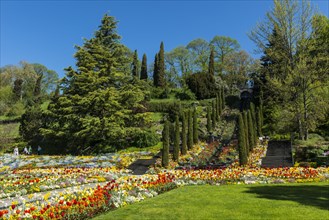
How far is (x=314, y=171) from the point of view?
12.5m

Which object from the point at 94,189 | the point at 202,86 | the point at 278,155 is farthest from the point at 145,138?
the point at 202,86

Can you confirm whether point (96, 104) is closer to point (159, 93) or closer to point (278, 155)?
point (278, 155)

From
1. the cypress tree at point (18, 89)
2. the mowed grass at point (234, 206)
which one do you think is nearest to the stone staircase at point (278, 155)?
the mowed grass at point (234, 206)

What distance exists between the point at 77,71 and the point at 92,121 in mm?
7228

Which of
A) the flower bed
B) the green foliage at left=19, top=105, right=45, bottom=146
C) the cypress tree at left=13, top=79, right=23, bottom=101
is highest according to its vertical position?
the cypress tree at left=13, top=79, right=23, bottom=101

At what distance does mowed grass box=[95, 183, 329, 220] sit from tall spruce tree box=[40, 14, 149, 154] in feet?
61.3

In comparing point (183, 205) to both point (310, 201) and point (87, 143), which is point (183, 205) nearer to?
point (310, 201)

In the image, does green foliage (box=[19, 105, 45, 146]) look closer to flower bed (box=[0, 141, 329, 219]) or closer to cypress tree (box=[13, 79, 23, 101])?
flower bed (box=[0, 141, 329, 219])

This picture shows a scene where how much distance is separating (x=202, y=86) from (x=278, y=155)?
2751 centimetres

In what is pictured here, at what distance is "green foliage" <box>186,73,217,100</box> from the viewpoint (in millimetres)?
44688

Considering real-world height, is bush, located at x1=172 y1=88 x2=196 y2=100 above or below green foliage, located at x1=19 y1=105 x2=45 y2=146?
above

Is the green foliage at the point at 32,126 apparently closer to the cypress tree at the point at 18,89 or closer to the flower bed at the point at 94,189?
the flower bed at the point at 94,189

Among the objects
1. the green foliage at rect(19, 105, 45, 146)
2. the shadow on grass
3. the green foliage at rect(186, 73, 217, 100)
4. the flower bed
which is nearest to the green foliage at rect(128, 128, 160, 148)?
the flower bed

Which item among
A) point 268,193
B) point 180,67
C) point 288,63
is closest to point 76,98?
point 288,63
